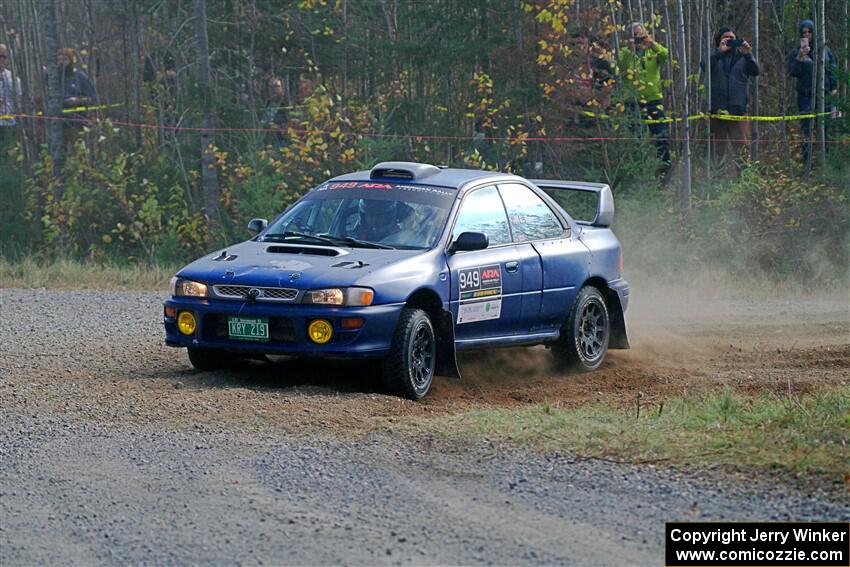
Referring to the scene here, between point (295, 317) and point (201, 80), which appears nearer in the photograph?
point (295, 317)

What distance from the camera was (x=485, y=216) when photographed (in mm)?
11102

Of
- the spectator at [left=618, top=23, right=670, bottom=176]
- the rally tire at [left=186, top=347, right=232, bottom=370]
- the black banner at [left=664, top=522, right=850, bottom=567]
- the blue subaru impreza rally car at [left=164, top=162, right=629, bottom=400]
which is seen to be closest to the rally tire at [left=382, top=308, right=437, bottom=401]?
the blue subaru impreza rally car at [left=164, top=162, right=629, bottom=400]

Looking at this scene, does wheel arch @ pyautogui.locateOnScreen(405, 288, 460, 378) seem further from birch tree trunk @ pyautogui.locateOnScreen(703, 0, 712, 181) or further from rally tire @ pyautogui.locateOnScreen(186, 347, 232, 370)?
birch tree trunk @ pyautogui.locateOnScreen(703, 0, 712, 181)

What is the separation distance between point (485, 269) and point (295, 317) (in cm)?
176

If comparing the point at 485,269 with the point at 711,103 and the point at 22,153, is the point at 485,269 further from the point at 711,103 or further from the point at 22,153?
the point at 22,153

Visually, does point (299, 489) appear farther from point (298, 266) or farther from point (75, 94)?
point (75, 94)

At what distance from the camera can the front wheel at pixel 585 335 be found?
38.1 feet

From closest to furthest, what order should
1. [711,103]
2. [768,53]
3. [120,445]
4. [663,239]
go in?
[120,445] < [663,239] < [711,103] < [768,53]

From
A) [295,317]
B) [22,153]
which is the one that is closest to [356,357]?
[295,317]

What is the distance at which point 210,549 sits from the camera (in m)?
6.13

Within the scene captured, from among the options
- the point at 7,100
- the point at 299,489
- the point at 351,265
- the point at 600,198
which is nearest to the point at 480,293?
the point at 351,265

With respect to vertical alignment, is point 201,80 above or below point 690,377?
above

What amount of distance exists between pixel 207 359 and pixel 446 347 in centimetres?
176

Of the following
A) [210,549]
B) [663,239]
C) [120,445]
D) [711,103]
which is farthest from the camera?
[711,103]
